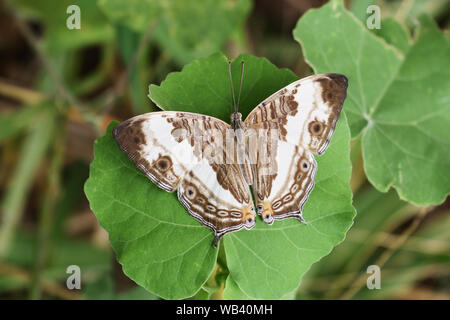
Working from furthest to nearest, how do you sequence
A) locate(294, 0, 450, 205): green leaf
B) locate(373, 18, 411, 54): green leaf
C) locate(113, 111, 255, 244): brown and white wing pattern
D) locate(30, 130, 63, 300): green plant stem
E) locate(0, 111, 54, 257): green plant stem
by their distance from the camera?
locate(0, 111, 54, 257): green plant stem < locate(30, 130, 63, 300): green plant stem < locate(373, 18, 411, 54): green leaf < locate(294, 0, 450, 205): green leaf < locate(113, 111, 255, 244): brown and white wing pattern

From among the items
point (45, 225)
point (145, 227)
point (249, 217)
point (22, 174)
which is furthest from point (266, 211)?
point (22, 174)

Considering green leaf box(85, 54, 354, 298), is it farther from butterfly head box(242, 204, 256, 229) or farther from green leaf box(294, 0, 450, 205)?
green leaf box(294, 0, 450, 205)

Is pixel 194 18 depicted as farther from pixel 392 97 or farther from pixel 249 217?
pixel 249 217

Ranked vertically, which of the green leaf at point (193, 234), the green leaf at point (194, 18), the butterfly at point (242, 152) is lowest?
the green leaf at point (193, 234)

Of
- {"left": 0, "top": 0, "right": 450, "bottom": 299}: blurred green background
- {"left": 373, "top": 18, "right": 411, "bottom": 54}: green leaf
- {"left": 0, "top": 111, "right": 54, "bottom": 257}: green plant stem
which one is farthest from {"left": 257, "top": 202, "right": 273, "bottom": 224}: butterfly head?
{"left": 0, "top": 111, "right": 54, "bottom": 257}: green plant stem

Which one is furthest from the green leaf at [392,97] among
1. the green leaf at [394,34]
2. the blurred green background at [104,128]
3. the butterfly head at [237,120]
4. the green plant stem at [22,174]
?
the green plant stem at [22,174]

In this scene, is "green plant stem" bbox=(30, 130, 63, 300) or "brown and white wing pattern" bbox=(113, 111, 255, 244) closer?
"brown and white wing pattern" bbox=(113, 111, 255, 244)

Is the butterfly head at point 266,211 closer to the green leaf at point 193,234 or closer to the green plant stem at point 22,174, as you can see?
the green leaf at point 193,234
